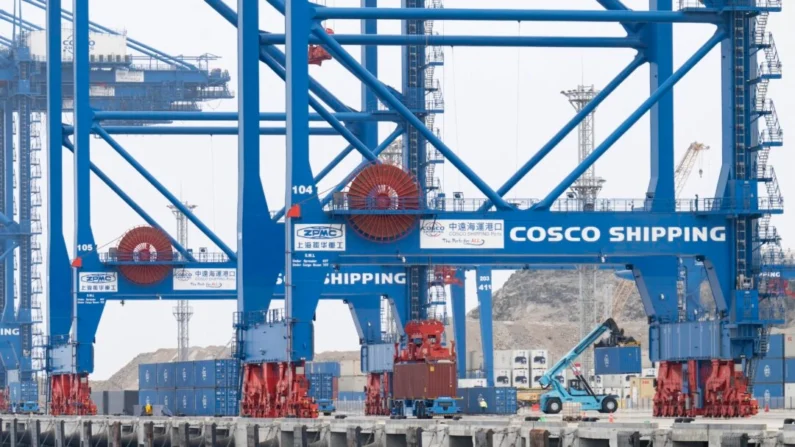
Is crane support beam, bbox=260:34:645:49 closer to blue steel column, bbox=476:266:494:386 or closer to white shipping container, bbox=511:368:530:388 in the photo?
blue steel column, bbox=476:266:494:386

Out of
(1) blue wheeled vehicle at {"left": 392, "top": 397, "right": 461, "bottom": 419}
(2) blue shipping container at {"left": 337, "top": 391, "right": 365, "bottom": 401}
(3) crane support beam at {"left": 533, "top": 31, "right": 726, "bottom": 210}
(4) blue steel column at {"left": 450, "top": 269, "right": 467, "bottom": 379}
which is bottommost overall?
(2) blue shipping container at {"left": 337, "top": 391, "right": 365, "bottom": 401}

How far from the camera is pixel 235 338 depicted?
62.1 meters

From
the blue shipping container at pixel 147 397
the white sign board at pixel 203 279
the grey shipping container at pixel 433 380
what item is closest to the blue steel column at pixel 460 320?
the blue shipping container at pixel 147 397

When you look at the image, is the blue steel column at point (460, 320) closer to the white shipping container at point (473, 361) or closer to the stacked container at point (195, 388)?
the stacked container at point (195, 388)

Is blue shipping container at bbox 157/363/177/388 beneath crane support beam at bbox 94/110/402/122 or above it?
beneath

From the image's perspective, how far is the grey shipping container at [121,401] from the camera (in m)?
91.6

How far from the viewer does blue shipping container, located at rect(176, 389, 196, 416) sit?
78188 millimetres

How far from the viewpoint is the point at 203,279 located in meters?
80.8

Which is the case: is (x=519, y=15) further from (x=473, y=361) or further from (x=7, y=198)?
(x=473, y=361)

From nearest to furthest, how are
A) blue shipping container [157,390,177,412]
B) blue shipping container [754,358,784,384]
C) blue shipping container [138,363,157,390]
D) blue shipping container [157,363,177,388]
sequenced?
1. blue shipping container [157,390,177,412]
2. blue shipping container [157,363,177,388]
3. blue shipping container [138,363,157,390]
4. blue shipping container [754,358,784,384]

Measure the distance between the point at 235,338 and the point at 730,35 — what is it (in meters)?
17.5

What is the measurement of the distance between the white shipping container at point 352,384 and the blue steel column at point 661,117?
73.4 metres

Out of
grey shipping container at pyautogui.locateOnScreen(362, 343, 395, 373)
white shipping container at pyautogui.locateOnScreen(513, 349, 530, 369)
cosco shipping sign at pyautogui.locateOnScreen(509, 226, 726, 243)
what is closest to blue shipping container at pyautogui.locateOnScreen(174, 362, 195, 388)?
grey shipping container at pyautogui.locateOnScreen(362, 343, 395, 373)

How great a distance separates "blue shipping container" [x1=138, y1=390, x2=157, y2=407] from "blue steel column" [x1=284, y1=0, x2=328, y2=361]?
27.6m
